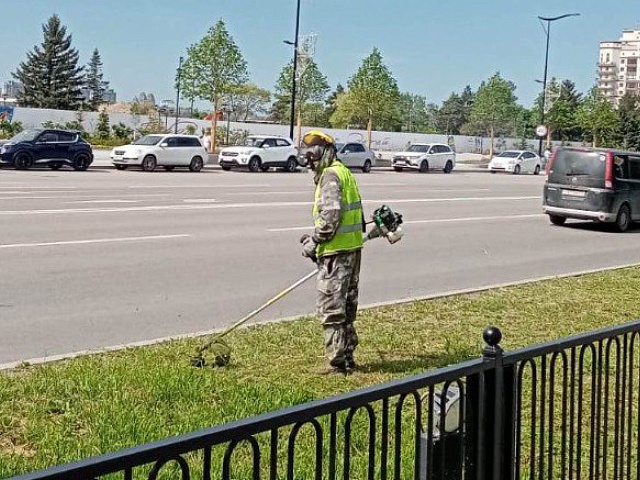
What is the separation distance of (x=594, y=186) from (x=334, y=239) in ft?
47.7

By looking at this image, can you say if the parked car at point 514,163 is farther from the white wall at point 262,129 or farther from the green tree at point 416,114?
the green tree at point 416,114

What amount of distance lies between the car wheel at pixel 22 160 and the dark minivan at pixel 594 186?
20.4 metres

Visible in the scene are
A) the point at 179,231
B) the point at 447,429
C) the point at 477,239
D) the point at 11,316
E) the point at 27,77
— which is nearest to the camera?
the point at 447,429

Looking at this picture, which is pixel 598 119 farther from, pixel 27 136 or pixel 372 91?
pixel 27 136

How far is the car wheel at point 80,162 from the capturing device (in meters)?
34.8

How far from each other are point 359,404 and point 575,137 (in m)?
107

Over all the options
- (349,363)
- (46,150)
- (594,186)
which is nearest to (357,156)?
(46,150)

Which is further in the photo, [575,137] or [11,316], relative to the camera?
[575,137]

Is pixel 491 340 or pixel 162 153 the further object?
pixel 162 153

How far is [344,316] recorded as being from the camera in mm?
6785

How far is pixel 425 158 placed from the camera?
49.5m

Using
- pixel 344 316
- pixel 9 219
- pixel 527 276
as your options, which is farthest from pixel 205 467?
pixel 9 219

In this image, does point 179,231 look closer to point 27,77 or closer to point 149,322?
point 149,322

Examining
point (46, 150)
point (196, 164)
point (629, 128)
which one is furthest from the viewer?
point (629, 128)
